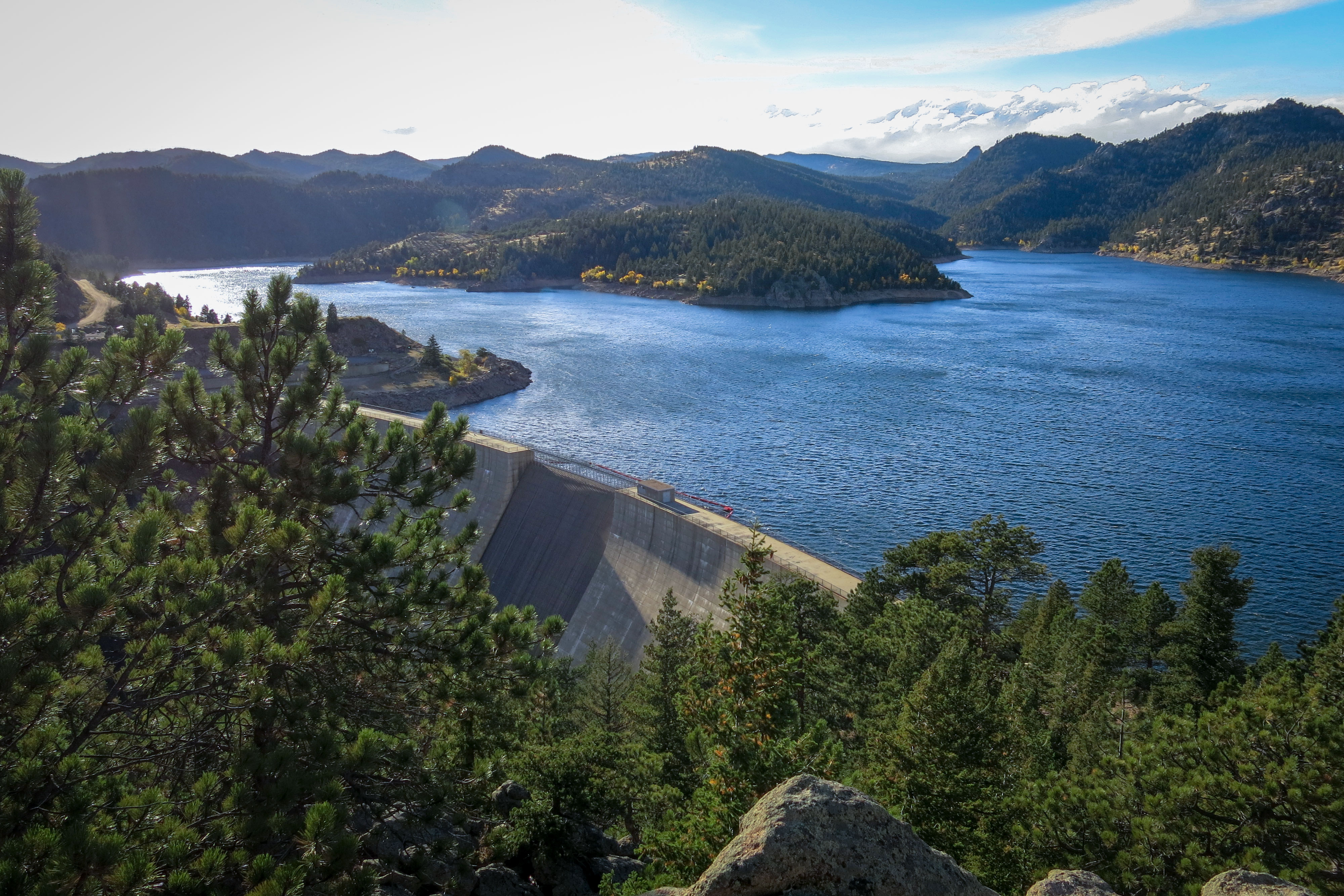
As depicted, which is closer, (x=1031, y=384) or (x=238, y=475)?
(x=238, y=475)

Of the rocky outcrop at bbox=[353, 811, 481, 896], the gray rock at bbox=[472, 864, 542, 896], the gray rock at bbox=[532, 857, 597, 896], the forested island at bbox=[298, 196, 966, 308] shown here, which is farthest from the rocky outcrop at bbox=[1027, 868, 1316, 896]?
the forested island at bbox=[298, 196, 966, 308]

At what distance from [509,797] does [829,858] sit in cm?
869

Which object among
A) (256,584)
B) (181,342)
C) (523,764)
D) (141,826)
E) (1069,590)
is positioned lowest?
(1069,590)

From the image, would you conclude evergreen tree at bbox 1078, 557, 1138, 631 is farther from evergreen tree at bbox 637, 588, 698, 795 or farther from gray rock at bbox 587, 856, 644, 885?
gray rock at bbox 587, 856, 644, 885

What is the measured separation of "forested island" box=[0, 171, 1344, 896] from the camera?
669cm

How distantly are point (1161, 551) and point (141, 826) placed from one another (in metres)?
42.7

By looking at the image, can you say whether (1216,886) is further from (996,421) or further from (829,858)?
(996,421)

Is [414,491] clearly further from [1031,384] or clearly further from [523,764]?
[1031,384]

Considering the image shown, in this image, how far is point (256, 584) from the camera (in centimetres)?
850

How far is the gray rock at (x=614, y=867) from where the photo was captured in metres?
13.1

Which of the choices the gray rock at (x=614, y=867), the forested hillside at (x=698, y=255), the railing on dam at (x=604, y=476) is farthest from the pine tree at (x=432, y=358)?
the gray rock at (x=614, y=867)

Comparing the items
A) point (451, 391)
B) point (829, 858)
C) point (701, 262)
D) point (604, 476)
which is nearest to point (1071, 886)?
point (829, 858)

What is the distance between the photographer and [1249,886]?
689cm

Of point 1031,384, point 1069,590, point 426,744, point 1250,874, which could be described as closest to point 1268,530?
point 1069,590
